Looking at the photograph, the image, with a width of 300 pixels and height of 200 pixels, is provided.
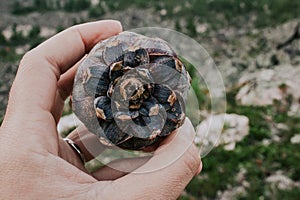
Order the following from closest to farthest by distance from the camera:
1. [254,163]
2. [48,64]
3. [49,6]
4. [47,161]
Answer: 1. [47,161]
2. [48,64]
3. [254,163]
4. [49,6]

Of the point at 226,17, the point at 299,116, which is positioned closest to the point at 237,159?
the point at 299,116

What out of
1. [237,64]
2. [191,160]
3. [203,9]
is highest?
[191,160]

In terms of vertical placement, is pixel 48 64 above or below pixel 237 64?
above

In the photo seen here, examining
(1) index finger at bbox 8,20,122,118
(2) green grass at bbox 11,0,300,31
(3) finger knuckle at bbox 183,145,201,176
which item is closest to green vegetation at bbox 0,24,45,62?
(2) green grass at bbox 11,0,300,31

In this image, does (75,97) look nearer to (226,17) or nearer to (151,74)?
(151,74)

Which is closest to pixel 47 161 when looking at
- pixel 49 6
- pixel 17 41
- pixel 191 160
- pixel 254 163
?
pixel 191 160

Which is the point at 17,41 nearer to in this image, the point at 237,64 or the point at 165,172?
the point at 237,64
